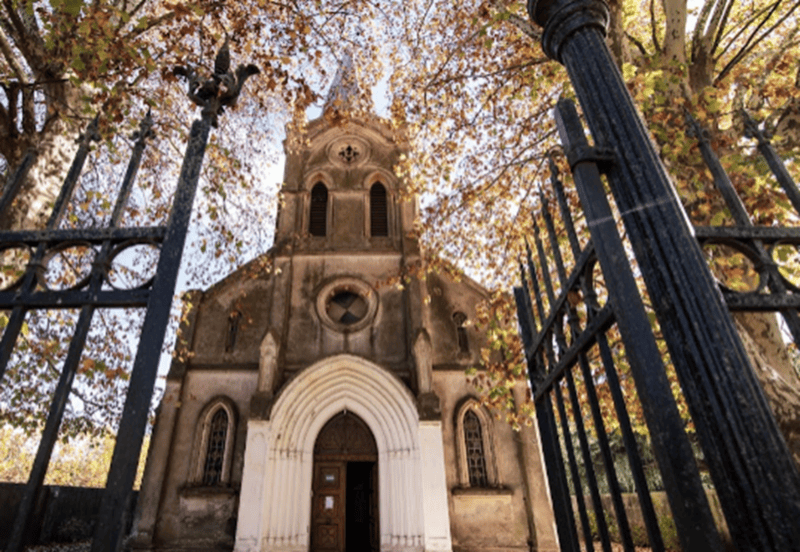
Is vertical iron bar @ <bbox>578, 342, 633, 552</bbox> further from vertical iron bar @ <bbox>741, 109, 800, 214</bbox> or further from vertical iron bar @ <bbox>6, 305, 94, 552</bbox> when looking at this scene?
vertical iron bar @ <bbox>6, 305, 94, 552</bbox>

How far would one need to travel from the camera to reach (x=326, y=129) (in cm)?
1723

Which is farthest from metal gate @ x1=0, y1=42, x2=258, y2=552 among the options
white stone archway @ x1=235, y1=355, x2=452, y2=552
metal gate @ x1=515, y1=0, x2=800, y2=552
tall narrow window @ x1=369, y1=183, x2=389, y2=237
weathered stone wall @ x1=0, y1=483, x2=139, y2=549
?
weathered stone wall @ x1=0, y1=483, x2=139, y2=549

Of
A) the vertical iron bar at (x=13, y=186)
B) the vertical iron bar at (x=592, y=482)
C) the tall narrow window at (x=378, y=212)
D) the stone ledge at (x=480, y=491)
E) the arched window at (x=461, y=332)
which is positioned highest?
the tall narrow window at (x=378, y=212)

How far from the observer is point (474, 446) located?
11922 millimetres

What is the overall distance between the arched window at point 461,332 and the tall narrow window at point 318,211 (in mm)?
5227

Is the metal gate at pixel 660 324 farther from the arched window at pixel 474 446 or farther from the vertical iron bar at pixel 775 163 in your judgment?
the arched window at pixel 474 446

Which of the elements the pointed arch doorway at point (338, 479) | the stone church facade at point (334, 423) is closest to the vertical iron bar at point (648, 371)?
the stone church facade at point (334, 423)

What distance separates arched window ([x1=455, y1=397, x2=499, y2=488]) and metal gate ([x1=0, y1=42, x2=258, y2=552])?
1044 cm

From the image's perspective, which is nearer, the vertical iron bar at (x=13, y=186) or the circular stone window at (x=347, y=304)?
the vertical iron bar at (x=13, y=186)

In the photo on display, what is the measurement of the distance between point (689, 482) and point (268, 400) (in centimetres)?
1101

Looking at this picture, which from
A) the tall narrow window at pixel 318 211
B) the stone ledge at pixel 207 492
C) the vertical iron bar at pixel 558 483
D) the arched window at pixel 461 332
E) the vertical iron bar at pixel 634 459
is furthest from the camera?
the tall narrow window at pixel 318 211

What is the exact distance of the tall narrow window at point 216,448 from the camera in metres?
11.4

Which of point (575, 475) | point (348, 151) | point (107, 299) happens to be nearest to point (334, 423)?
point (348, 151)

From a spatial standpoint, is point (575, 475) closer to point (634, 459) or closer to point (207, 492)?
point (634, 459)
